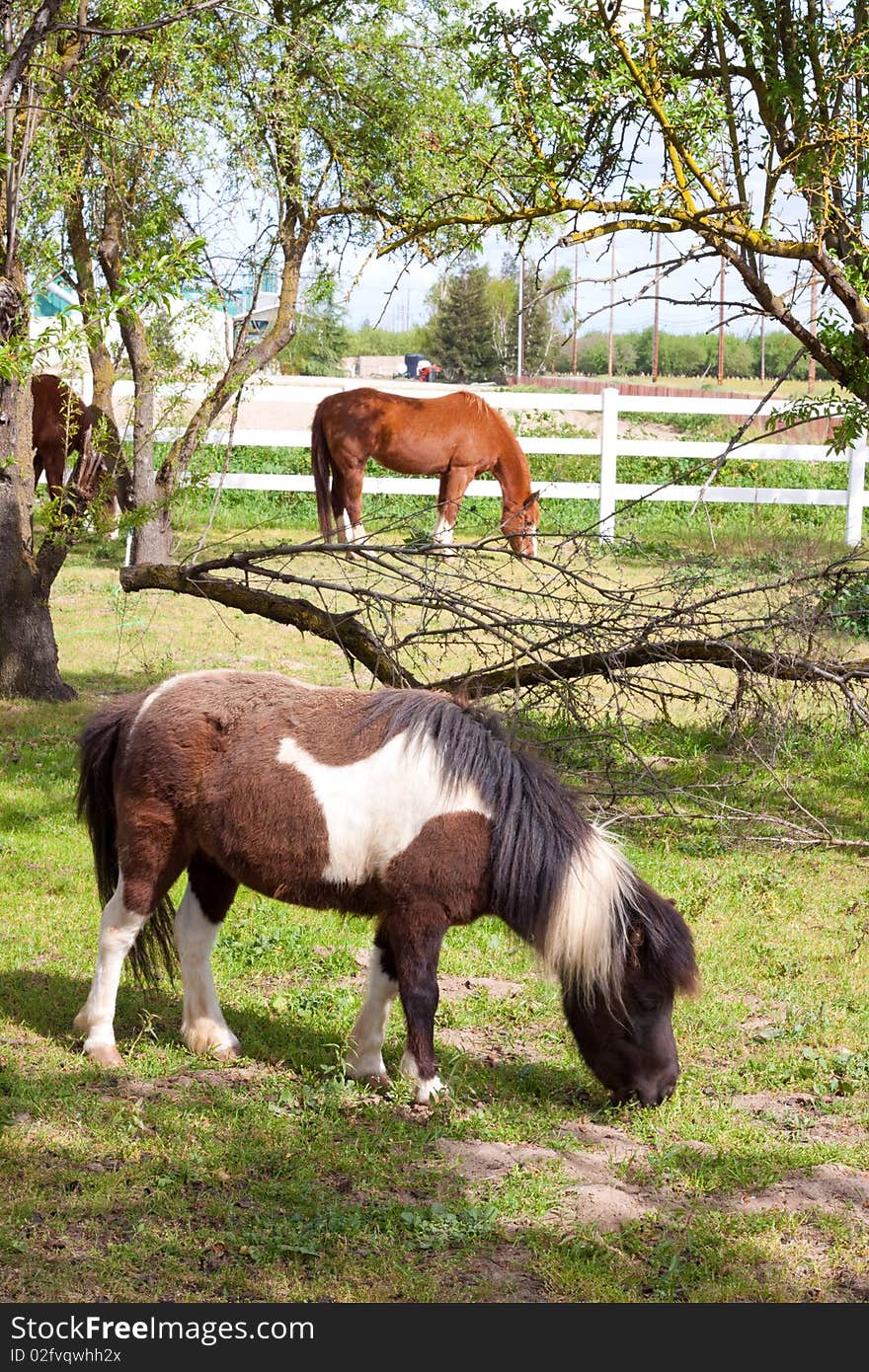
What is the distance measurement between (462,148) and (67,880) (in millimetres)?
4736

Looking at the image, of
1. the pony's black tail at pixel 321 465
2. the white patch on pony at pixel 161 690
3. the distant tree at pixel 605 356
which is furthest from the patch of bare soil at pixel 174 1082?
the distant tree at pixel 605 356

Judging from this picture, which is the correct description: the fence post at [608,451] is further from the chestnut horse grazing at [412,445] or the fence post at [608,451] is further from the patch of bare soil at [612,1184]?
the patch of bare soil at [612,1184]

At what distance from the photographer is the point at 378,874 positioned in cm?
422

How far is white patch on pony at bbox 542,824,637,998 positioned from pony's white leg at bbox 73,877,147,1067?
1.45 meters

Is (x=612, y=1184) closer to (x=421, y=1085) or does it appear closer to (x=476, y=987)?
(x=421, y=1085)

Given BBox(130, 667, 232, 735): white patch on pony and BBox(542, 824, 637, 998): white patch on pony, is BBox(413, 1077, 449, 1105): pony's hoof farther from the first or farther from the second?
BBox(130, 667, 232, 735): white patch on pony

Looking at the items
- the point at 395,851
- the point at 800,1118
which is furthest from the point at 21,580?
the point at 800,1118

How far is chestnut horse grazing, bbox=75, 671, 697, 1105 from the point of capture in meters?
4.16

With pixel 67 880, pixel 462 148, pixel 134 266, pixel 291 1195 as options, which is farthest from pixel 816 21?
pixel 291 1195

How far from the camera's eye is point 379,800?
167 inches

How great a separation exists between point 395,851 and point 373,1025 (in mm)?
656

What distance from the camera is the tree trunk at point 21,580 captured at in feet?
29.4

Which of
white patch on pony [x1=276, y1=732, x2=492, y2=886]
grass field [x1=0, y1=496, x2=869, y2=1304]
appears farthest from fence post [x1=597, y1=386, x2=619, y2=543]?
white patch on pony [x1=276, y1=732, x2=492, y2=886]

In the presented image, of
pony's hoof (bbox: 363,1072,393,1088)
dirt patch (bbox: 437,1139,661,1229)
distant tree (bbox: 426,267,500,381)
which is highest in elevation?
distant tree (bbox: 426,267,500,381)
